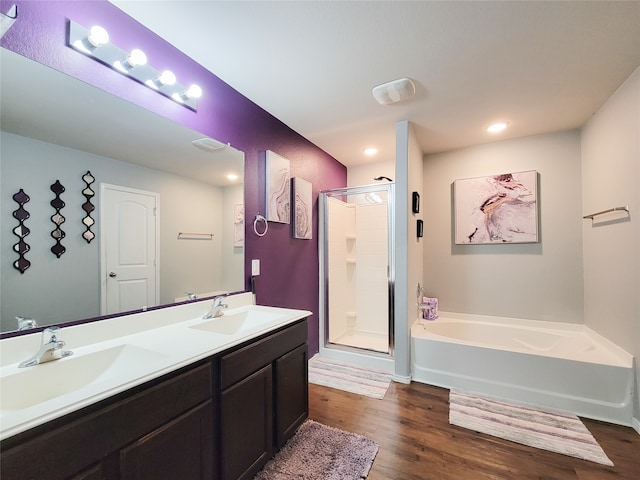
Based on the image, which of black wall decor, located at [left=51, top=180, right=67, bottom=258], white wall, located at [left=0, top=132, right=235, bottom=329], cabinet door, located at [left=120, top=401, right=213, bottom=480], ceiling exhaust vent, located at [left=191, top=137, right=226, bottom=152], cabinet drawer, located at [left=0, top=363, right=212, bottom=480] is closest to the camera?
cabinet drawer, located at [left=0, top=363, right=212, bottom=480]

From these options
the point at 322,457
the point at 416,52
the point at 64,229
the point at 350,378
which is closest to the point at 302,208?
the point at 416,52

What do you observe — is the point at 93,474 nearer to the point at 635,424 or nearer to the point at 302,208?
the point at 302,208

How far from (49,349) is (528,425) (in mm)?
2753

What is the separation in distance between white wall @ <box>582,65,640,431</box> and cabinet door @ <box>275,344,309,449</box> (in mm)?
2234

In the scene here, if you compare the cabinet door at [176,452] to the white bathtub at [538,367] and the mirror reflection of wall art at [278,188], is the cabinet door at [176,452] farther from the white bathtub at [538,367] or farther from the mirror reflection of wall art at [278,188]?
the white bathtub at [538,367]

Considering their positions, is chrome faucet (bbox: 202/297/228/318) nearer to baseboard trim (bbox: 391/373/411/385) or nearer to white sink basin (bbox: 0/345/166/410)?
white sink basin (bbox: 0/345/166/410)

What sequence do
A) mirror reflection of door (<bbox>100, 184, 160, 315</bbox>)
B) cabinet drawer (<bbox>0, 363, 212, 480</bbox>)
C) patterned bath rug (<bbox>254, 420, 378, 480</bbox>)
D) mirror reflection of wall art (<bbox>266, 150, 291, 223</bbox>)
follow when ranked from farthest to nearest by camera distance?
1. mirror reflection of wall art (<bbox>266, 150, 291, 223</bbox>)
2. patterned bath rug (<bbox>254, 420, 378, 480</bbox>)
3. mirror reflection of door (<bbox>100, 184, 160, 315</bbox>)
4. cabinet drawer (<bbox>0, 363, 212, 480</bbox>)

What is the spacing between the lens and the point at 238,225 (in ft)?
6.77

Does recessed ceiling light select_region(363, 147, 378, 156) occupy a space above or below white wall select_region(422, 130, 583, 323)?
above

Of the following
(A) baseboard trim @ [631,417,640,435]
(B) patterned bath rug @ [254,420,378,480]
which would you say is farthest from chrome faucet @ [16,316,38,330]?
(A) baseboard trim @ [631,417,640,435]

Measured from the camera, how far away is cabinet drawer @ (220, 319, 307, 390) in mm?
1257

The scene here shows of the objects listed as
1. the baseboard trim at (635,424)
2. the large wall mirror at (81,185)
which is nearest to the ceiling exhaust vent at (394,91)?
the large wall mirror at (81,185)

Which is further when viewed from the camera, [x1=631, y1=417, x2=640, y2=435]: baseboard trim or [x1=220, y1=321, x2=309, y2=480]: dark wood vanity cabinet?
[x1=631, y1=417, x2=640, y2=435]: baseboard trim

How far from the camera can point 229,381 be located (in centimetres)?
126
